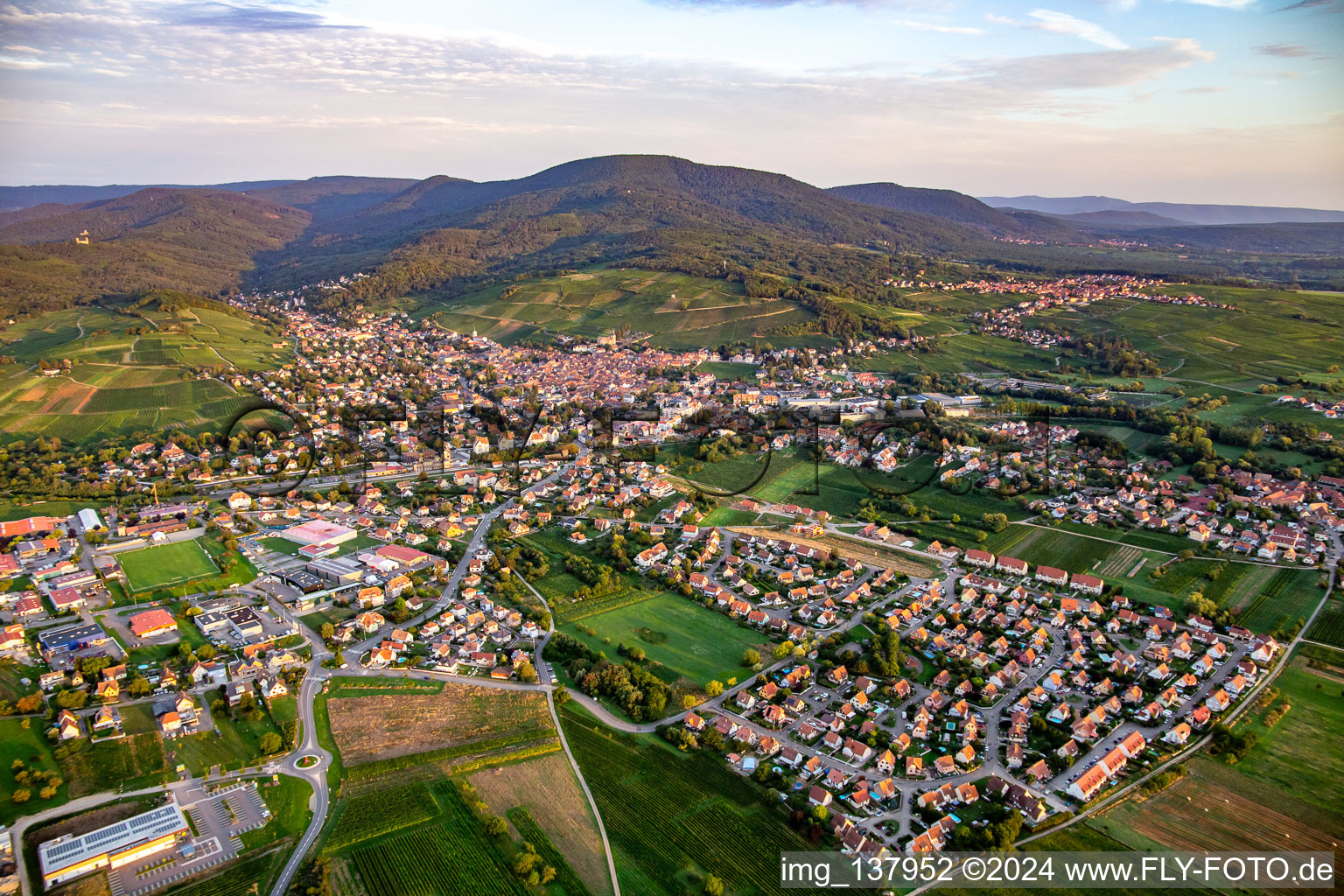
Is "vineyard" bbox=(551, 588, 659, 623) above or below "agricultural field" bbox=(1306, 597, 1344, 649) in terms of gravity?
below

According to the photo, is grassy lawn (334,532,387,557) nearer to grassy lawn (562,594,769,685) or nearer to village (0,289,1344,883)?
village (0,289,1344,883)

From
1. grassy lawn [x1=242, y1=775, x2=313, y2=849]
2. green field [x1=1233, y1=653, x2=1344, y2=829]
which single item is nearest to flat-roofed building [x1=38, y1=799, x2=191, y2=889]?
grassy lawn [x1=242, y1=775, x2=313, y2=849]

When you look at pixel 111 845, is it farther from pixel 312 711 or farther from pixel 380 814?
pixel 312 711

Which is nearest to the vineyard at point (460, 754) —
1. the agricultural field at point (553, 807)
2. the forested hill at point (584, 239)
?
the agricultural field at point (553, 807)

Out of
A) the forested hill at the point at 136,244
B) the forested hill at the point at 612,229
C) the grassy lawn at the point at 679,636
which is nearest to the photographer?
the grassy lawn at the point at 679,636

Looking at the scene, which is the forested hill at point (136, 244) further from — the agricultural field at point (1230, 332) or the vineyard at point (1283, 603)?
→ the agricultural field at point (1230, 332)

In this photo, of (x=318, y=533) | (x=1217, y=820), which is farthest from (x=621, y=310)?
(x=1217, y=820)

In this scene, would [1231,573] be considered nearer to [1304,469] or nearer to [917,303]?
[1304,469]

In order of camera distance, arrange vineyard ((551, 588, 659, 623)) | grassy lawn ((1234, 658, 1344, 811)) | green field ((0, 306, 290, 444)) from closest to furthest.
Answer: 1. grassy lawn ((1234, 658, 1344, 811))
2. vineyard ((551, 588, 659, 623))
3. green field ((0, 306, 290, 444))
